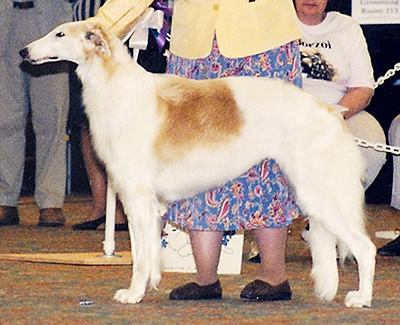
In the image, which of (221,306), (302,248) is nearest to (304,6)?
(302,248)

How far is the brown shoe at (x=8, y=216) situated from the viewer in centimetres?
568

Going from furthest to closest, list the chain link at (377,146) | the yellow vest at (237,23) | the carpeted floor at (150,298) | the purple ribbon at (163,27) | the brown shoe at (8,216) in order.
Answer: the brown shoe at (8,216)
the purple ribbon at (163,27)
the chain link at (377,146)
the yellow vest at (237,23)
the carpeted floor at (150,298)

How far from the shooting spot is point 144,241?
3.46 metres

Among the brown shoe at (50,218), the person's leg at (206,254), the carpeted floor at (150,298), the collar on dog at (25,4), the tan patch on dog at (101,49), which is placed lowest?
the brown shoe at (50,218)

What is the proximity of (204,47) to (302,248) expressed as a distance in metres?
1.79

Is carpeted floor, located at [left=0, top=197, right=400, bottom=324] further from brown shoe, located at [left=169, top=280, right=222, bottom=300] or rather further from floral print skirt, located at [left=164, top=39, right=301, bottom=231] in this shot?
floral print skirt, located at [left=164, top=39, right=301, bottom=231]

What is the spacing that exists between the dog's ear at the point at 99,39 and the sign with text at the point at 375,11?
397cm

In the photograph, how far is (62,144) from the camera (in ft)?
18.5

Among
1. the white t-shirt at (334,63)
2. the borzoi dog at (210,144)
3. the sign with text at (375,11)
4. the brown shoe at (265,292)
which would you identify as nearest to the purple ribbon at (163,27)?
the white t-shirt at (334,63)

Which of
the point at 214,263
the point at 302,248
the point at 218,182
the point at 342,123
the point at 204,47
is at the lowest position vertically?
the point at 302,248

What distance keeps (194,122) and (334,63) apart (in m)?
1.57

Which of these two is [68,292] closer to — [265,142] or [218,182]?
[218,182]

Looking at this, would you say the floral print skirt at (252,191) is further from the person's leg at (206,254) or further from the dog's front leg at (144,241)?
the dog's front leg at (144,241)

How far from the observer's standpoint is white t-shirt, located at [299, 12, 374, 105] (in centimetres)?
477
